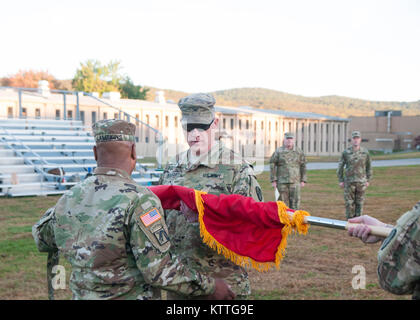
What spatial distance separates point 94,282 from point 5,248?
6829mm

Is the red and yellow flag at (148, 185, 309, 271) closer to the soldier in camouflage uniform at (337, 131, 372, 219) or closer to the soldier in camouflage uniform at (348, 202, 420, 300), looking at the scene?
the soldier in camouflage uniform at (348, 202, 420, 300)

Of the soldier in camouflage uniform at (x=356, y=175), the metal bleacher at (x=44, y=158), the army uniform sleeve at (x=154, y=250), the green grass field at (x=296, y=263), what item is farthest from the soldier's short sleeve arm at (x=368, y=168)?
the army uniform sleeve at (x=154, y=250)

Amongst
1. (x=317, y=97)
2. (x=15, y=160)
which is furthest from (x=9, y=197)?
(x=317, y=97)

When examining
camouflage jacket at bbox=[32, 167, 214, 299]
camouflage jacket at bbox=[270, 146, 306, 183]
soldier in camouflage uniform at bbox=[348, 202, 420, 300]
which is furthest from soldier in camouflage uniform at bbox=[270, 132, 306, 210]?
soldier in camouflage uniform at bbox=[348, 202, 420, 300]

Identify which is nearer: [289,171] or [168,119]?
[289,171]

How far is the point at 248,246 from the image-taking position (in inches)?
123

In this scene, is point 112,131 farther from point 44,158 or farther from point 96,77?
point 96,77

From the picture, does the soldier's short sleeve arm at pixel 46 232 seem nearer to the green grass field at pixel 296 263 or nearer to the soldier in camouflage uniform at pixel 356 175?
the green grass field at pixel 296 263

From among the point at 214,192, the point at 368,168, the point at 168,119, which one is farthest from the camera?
the point at 168,119

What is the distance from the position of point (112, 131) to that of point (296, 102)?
140 metres

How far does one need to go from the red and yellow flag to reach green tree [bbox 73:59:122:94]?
68.6 meters

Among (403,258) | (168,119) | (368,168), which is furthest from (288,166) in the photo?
(168,119)

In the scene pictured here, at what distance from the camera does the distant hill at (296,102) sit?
424 ft

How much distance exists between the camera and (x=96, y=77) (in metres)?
72.1
